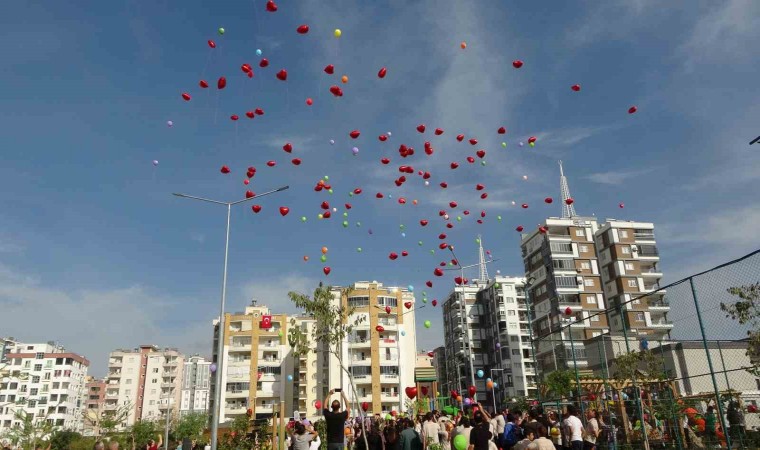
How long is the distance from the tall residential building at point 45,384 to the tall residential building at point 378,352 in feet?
206

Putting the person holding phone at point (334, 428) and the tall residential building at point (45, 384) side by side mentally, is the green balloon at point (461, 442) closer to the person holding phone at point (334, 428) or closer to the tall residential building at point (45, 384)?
the person holding phone at point (334, 428)

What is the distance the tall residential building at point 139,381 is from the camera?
377 feet

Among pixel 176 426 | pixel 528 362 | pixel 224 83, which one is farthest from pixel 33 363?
pixel 224 83

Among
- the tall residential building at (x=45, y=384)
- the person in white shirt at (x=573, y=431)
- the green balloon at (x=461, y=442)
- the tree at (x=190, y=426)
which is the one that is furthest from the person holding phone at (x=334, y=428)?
the tall residential building at (x=45, y=384)

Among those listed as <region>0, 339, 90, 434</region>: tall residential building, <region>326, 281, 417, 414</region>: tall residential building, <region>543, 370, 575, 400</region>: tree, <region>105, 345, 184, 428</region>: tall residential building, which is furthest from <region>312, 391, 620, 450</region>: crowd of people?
<region>105, 345, 184, 428</region>: tall residential building

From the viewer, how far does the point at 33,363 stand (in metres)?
A: 104

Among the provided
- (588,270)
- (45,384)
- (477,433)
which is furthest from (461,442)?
(45,384)

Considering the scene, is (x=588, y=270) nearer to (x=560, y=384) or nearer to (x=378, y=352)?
(x=378, y=352)

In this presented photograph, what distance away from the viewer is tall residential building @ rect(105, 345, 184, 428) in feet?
377

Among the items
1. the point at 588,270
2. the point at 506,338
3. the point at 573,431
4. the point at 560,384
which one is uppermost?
the point at 588,270

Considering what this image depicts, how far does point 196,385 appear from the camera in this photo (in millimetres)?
164500

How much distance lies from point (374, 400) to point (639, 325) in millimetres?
30334

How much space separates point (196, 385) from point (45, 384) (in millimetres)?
64688

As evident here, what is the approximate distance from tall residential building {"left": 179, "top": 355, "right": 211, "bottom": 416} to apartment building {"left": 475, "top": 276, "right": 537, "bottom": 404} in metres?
81.2
